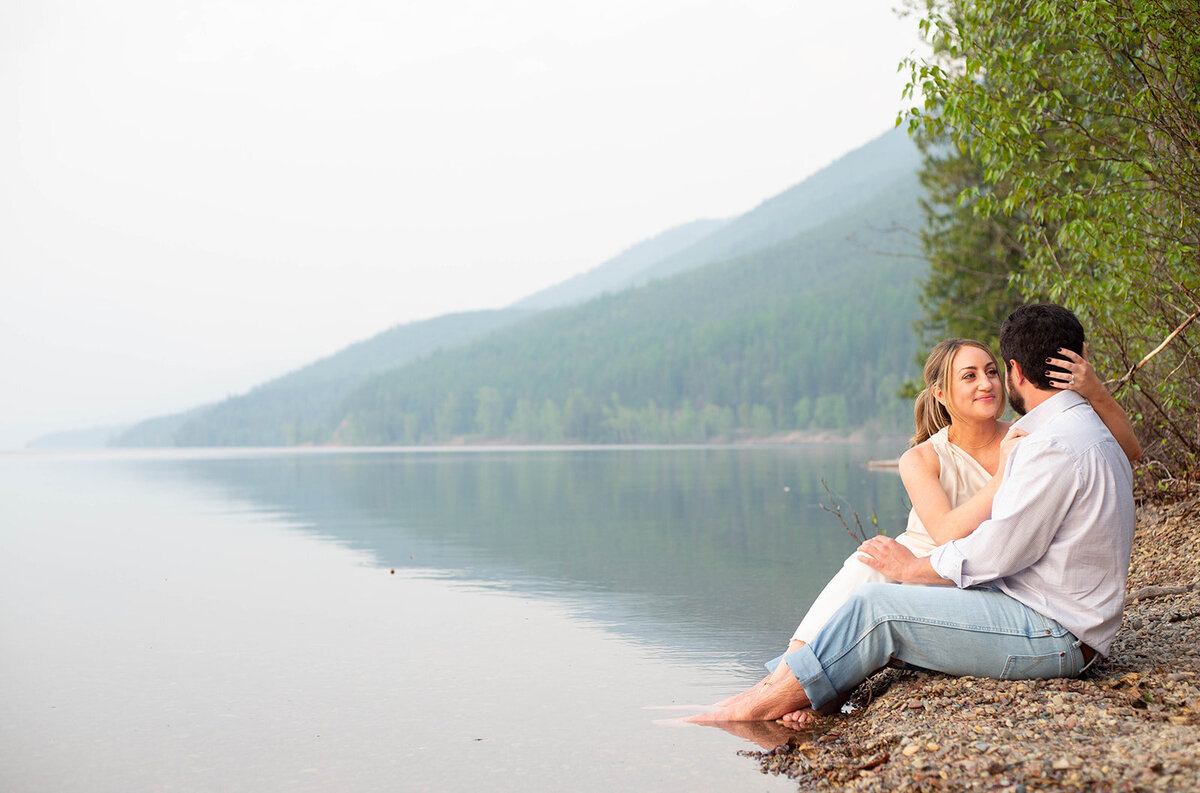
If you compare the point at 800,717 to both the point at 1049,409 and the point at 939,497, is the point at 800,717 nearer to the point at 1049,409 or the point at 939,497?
the point at 939,497

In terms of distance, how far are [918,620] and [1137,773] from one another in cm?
104

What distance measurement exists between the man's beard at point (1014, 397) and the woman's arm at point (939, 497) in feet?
0.36

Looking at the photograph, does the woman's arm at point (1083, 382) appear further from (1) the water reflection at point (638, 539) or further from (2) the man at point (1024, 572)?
(1) the water reflection at point (638, 539)

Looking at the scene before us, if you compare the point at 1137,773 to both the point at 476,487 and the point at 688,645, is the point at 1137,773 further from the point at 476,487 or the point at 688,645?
the point at 476,487

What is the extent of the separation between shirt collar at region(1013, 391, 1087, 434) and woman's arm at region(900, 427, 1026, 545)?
120 mm

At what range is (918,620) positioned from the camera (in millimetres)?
4074

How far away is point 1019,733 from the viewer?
3.64 m

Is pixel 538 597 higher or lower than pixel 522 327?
lower

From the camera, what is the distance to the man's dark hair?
3.78 m

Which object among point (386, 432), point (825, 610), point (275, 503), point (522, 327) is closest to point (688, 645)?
point (825, 610)

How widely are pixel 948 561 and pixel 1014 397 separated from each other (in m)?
0.69

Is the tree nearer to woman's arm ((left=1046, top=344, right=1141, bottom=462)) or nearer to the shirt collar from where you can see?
woman's arm ((left=1046, top=344, right=1141, bottom=462))

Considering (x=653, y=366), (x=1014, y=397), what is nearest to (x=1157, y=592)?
(x=1014, y=397)

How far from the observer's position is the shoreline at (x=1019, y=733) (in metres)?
3.26
